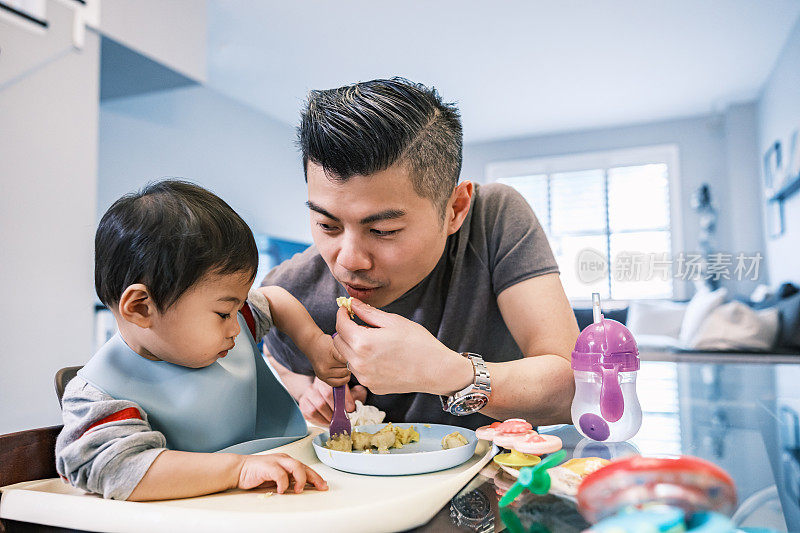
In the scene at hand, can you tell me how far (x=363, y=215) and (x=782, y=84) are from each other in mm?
6084

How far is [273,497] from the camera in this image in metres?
0.61

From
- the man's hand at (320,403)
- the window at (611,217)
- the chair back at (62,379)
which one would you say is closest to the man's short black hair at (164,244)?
the chair back at (62,379)

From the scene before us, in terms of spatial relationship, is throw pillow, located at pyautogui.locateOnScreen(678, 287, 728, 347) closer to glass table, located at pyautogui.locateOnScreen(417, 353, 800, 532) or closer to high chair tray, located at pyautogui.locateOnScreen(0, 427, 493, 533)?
glass table, located at pyautogui.locateOnScreen(417, 353, 800, 532)

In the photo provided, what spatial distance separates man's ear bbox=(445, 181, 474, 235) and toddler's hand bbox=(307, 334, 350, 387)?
34 cm

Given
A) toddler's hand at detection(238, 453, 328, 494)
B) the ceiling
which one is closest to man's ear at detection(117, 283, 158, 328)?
toddler's hand at detection(238, 453, 328, 494)

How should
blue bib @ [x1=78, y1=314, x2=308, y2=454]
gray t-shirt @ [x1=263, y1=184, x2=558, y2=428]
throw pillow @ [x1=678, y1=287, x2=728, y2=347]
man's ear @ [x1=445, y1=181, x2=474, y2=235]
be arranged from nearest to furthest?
blue bib @ [x1=78, y1=314, x2=308, y2=454], man's ear @ [x1=445, y1=181, x2=474, y2=235], gray t-shirt @ [x1=263, y1=184, x2=558, y2=428], throw pillow @ [x1=678, y1=287, x2=728, y2=347]

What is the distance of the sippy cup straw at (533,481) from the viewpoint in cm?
51

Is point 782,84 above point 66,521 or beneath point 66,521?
above

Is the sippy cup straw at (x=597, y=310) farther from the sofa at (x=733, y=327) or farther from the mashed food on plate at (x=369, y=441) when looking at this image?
the sofa at (x=733, y=327)

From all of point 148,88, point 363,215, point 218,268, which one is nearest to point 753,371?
point 363,215

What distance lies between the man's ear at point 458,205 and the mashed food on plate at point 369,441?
46cm

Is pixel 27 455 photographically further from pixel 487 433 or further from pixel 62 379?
pixel 487 433

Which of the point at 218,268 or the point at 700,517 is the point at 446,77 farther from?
the point at 700,517

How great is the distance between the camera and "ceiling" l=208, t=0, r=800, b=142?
4637 mm
